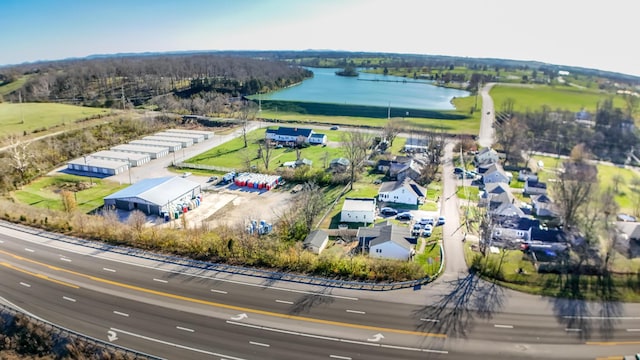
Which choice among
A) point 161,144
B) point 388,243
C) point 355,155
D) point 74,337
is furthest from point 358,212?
point 161,144

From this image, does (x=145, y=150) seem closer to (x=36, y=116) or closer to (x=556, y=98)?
(x=36, y=116)

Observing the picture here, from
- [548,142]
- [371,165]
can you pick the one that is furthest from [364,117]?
[548,142]

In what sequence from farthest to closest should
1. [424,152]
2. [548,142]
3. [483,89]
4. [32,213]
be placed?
[483,89] < [424,152] < [548,142] < [32,213]

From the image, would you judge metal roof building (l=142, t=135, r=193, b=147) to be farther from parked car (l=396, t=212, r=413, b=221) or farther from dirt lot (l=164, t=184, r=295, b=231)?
parked car (l=396, t=212, r=413, b=221)

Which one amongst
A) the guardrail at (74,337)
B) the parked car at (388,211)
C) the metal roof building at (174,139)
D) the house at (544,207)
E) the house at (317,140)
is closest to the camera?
the guardrail at (74,337)

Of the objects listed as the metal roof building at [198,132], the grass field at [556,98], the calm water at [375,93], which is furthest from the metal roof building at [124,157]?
the calm water at [375,93]

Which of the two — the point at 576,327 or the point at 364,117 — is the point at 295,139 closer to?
the point at 364,117

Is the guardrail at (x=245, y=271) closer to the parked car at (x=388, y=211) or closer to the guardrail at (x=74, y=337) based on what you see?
the guardrail at (x=74, y=337)
